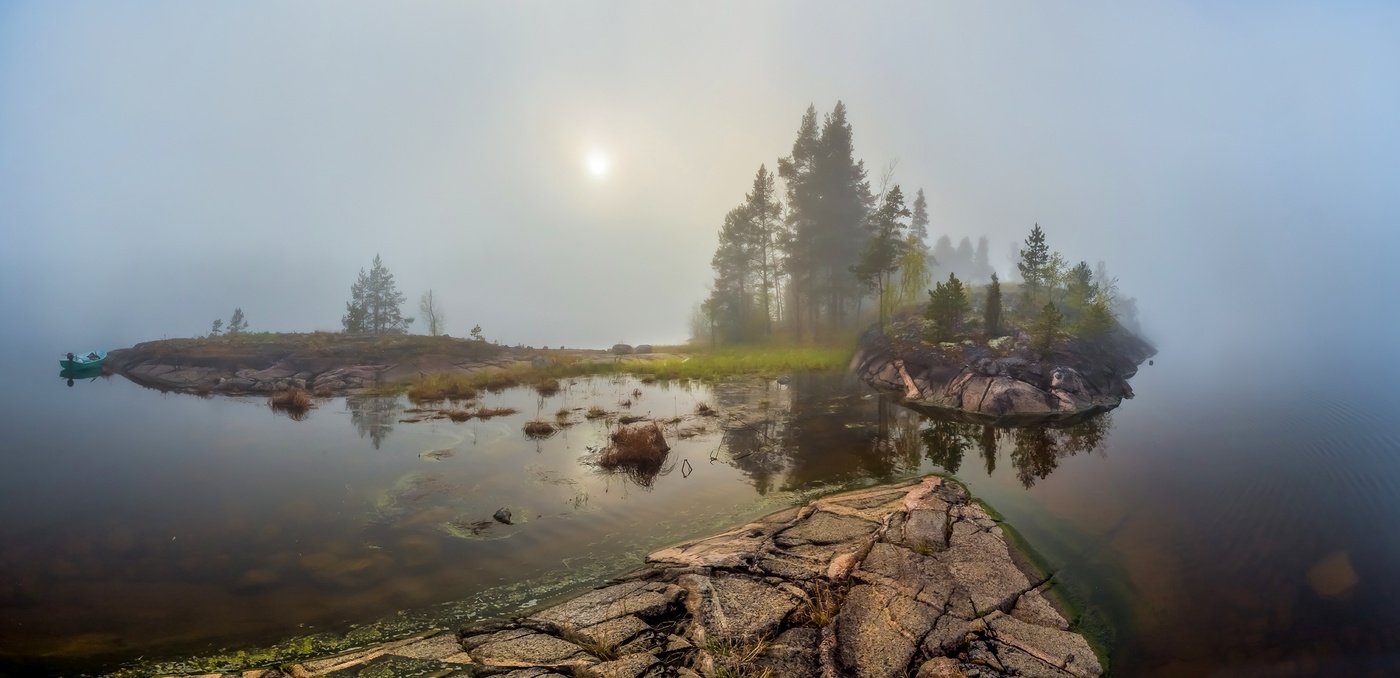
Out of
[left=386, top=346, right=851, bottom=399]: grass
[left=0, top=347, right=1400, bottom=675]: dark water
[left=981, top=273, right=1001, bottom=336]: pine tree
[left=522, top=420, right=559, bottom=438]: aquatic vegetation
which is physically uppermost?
[left=981, top=273, right=1001, bottom=336]: pine tree

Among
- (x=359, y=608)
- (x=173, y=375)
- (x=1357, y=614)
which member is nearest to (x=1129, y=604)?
(x=1357, y=614)

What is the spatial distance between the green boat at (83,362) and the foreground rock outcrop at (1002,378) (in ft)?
180

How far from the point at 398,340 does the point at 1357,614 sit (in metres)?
46.2

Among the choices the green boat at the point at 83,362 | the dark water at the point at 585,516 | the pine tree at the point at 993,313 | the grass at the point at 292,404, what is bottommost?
the dark water at the point at 585,516

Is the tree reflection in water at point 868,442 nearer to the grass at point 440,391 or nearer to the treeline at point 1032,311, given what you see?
the treeline at point 1032,311

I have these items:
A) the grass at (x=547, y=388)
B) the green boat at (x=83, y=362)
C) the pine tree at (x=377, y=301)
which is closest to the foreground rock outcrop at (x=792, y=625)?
the grass at (x=547, y=388)

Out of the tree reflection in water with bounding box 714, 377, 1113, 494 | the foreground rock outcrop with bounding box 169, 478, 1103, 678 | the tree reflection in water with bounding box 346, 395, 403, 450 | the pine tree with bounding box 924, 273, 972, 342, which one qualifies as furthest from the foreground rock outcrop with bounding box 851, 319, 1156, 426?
the tree reflection in water with bounding box 346, 395, 403, 450

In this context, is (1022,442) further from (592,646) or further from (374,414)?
(374,414)

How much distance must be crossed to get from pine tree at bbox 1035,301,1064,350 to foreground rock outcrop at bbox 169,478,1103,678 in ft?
66.9

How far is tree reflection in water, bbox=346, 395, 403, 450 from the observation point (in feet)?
59.6

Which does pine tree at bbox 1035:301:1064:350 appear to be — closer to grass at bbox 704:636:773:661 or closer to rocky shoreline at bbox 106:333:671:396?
grass at bbox 704:636:773:661

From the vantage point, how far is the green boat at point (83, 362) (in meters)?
34.1

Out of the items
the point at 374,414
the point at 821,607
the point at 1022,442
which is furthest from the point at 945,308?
the point at 374,414

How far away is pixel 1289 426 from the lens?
1794cm
